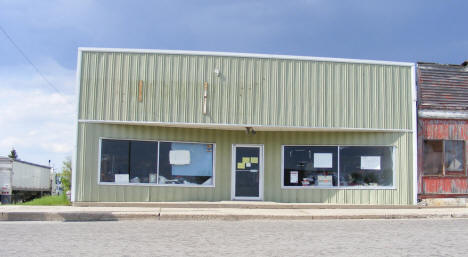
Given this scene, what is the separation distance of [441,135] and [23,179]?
83.0 ft

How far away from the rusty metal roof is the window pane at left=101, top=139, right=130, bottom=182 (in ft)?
34.6

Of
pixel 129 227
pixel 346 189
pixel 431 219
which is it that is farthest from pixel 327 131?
pixel 129 227

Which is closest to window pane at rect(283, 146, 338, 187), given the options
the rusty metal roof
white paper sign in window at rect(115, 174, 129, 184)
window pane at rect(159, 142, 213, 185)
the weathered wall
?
window pane at rect(159, 142, 213, 185)

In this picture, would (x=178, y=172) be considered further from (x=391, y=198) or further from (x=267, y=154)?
(x=391, y=198)

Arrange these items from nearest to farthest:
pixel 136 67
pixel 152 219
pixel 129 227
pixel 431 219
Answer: pixel 129 227, pixel 152 219, pixel 431 219, pixel 136 67

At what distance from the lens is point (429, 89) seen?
17.1 meters

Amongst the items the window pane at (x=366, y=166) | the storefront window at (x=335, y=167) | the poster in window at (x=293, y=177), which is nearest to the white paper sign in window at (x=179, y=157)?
the storefront window at (x=335, y=167)

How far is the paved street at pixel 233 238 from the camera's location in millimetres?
8031

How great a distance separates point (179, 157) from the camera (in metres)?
16.1

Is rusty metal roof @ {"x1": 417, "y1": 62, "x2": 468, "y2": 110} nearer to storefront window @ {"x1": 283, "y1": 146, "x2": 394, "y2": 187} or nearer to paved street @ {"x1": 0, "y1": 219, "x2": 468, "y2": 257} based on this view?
storefront window @ {"x1": 283, "y1": 146, "x2": 394, "y2": 187}

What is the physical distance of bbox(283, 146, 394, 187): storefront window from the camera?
16.5m

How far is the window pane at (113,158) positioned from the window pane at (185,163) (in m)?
1.20

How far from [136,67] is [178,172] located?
3.82 metres

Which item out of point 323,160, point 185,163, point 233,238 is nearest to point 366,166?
point 323,160
